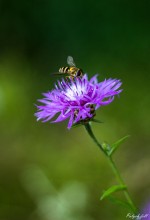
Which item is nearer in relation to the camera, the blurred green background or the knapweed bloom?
the knapweed bloom

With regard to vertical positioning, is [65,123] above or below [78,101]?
above

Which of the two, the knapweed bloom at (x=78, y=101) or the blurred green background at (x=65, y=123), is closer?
the knapweed bloom at (x=78, y=101)

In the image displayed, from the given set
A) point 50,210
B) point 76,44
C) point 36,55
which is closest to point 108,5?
point 76,44

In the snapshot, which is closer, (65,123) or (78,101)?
(78,101)

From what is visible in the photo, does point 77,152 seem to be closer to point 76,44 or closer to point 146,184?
point 146,184
